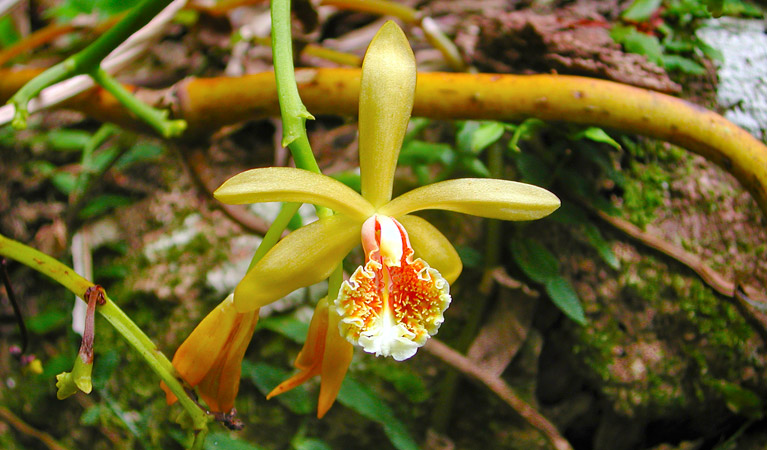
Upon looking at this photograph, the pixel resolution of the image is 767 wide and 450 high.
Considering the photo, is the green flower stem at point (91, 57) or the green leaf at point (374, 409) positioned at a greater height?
the green flower stem at point (91, 57)

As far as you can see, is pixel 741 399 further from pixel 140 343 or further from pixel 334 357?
pixel 140 343

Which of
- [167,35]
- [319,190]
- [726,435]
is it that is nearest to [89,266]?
[167,35]

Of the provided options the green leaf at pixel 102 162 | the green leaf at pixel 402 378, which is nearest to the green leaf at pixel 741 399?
the green leaf at pixel 402 378

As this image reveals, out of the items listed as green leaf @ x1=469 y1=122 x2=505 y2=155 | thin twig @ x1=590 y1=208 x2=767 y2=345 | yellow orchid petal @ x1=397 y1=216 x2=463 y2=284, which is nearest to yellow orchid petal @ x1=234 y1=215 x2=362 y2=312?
yellow orchid petal @ x1=397 y1=216 x2=463 y2=284

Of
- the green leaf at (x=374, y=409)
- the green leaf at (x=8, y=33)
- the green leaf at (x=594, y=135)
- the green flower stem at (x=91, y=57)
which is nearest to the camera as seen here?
the green flower stem at (x=91, y=57)

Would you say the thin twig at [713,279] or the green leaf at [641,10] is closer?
the thin twig at [713,279]

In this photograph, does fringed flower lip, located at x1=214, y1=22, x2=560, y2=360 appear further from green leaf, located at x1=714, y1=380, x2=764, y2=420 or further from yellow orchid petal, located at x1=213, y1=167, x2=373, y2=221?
green leaf, located at x1=714, y1=380, x2=764, y2=420

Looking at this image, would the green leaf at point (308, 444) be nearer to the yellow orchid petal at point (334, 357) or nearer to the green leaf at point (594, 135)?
the yellow orchid petal at point (334, 357)

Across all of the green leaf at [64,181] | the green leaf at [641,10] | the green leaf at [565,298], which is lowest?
the green leaf at [64,181]
